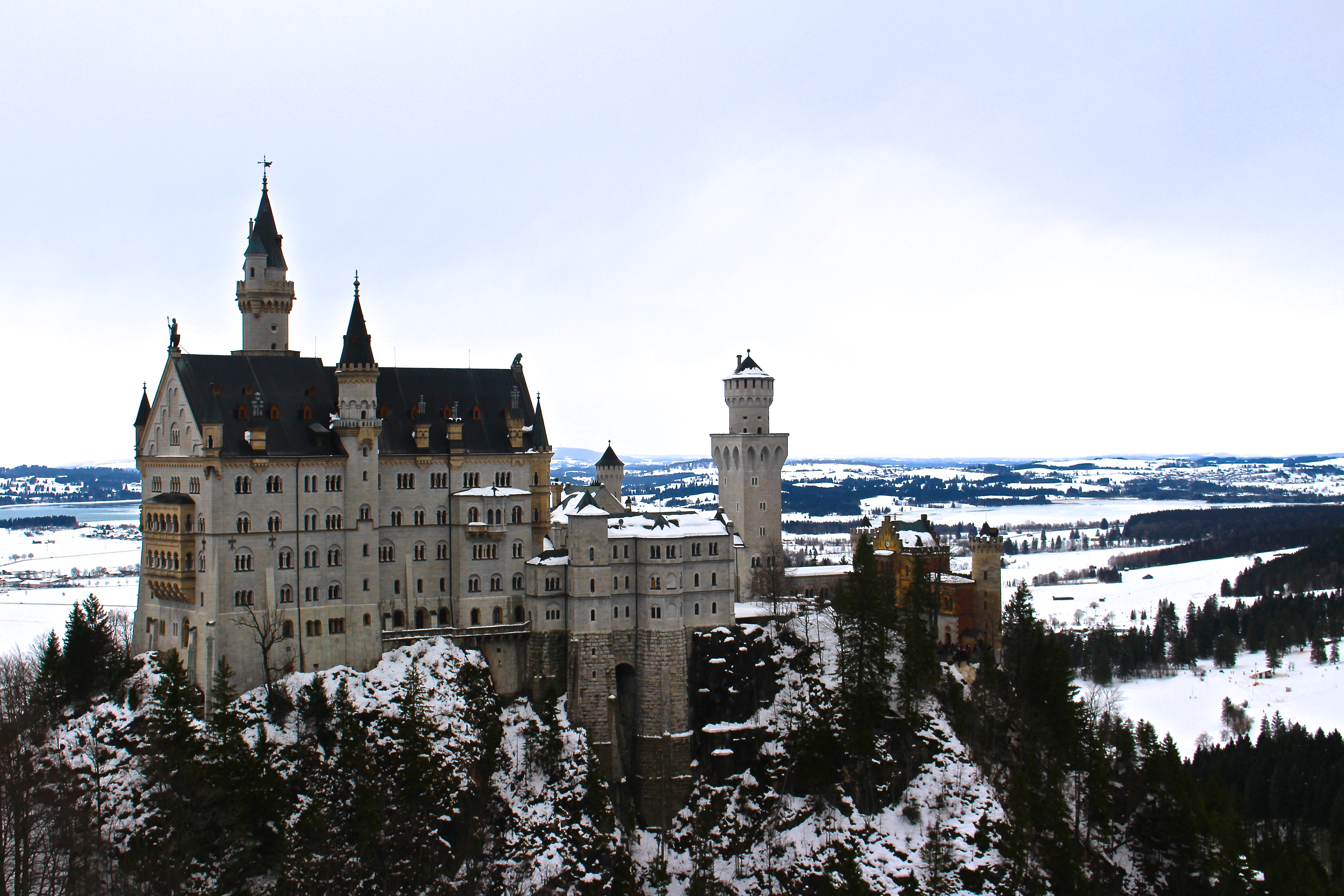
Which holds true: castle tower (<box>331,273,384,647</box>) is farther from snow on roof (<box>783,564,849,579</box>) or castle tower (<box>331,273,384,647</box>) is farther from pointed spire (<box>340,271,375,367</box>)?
snow on roof (<box>783,564,849,579</box>)

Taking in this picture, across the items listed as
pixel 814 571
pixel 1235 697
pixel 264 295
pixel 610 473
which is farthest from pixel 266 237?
pixel 1235 697

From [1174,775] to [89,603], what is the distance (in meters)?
75.8

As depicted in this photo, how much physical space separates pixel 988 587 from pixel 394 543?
50.8 metres

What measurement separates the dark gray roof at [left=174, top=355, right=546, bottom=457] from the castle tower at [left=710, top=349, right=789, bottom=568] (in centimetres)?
2145

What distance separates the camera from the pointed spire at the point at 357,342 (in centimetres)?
8962

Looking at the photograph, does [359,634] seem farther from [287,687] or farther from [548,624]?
[548,624]

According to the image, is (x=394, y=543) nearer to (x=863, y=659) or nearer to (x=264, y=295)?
(x=264, y=295)

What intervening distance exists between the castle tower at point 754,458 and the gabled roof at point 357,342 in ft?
116

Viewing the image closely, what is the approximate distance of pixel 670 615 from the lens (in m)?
92.2

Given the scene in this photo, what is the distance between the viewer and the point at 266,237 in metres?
97.7

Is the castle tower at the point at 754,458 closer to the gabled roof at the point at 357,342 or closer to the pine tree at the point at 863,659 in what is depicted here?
the pine tree at the point at 863,659

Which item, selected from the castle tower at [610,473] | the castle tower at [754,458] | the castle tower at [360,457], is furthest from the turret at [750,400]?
the castle tower at [360,457]

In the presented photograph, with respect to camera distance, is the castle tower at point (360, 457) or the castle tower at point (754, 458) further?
the castle tower at point (754, 458)

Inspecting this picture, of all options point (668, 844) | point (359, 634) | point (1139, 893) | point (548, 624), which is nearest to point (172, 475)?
point (359, 634)
